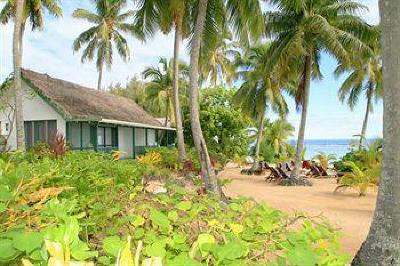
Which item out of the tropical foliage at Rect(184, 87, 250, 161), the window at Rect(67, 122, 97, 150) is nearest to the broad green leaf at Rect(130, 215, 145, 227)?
the window at Rect(67, 122, 97, 150)

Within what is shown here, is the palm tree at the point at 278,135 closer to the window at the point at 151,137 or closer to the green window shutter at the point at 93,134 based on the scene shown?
the window at the point at 151,137

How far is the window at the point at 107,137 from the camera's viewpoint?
23.4 metres

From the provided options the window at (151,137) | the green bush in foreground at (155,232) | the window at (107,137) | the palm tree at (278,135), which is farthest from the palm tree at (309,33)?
the palm tree at (278,135)

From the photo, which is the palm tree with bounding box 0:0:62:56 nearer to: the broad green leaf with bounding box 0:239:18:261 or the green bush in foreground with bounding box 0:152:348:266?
the green bush in foreground with bounding box 0:152:348:266

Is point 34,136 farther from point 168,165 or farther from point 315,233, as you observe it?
point 315,233


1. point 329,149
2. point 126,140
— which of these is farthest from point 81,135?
point 329,149

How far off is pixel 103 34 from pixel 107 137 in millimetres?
11284

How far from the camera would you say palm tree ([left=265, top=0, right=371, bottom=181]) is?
1686 centimetres

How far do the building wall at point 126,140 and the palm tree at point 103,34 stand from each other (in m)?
9.52

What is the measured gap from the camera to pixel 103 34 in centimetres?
3219

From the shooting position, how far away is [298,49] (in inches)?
679

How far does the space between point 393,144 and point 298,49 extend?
506 inches

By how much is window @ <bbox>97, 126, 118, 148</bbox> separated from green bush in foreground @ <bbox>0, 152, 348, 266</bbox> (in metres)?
20.3

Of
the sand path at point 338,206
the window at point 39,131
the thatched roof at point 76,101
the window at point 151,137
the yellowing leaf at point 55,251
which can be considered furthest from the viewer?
the window at point 151,137
